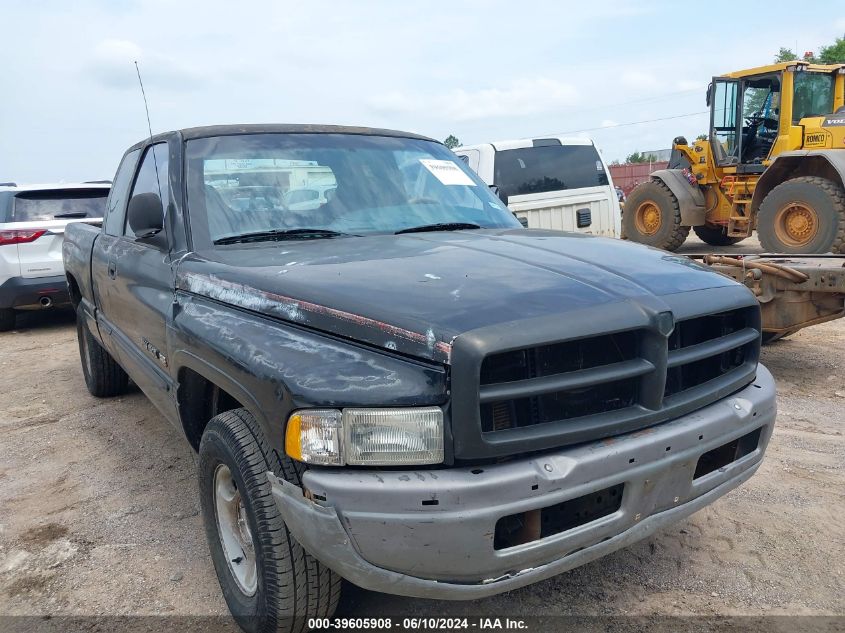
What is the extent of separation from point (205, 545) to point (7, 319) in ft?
21.6

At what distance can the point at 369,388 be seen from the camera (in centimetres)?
181

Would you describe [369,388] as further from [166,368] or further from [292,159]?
[292,159]

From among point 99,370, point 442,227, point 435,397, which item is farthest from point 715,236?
point 435,397

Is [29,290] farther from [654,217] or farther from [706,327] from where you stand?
[654,217]

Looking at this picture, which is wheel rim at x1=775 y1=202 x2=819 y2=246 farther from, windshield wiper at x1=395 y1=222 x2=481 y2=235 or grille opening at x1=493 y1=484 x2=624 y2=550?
grille opening at x1=493 y1=484 x2=624 y2=550

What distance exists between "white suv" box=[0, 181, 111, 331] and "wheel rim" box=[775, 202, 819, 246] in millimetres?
8949

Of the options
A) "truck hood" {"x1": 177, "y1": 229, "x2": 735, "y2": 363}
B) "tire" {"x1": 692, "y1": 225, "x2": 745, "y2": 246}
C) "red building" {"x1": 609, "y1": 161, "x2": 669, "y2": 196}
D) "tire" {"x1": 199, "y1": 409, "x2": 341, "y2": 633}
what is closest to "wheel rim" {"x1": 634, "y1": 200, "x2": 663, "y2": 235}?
"tire" {"x1": 692, "y1": 225, "x2": 745, "y2": 246}

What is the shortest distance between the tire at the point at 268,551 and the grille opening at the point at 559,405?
0.59 meters

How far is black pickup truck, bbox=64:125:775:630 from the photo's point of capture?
1.79 meters

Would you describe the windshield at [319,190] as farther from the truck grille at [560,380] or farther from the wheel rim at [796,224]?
the wheel rim at [796,224]

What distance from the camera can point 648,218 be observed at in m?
12.2

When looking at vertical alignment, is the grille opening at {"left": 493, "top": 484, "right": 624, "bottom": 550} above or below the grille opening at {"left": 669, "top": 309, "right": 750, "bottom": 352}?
below

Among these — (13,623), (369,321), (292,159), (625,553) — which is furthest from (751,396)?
(13,623)

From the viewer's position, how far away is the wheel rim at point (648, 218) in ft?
39.3
